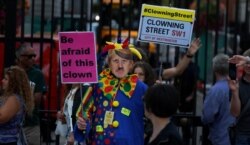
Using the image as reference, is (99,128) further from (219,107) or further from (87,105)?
(219,107)

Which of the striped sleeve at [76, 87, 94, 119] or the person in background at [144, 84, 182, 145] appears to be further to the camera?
the striped sleeve at [76, 87, 94, 119]

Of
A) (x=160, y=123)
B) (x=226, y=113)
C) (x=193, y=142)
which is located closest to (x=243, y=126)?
(x=226, y=113)

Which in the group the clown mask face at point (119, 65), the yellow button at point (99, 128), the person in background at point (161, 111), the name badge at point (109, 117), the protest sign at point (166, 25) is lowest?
the yellow button at point (99, 128)

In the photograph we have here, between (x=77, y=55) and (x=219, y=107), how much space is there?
1967mm

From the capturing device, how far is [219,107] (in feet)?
26.6

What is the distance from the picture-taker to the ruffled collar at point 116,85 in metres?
6.37

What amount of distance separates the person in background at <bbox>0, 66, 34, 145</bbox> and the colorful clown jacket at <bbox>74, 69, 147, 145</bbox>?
1104 mm

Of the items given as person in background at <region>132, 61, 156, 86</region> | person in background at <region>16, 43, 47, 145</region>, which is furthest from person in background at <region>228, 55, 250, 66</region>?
person in background at <region>16, 43, 47, 145</region>

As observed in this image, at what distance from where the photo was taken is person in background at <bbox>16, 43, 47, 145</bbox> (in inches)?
335

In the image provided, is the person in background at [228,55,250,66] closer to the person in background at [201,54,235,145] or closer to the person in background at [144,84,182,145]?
the person in background at [201,54,235,145]

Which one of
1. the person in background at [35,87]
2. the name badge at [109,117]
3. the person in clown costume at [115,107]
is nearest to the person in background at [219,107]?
the person in clown costume at [115,107]

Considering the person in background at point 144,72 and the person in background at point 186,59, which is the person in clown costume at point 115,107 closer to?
the person in background at point 144,72

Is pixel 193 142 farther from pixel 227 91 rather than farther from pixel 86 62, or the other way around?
pixel 86 62

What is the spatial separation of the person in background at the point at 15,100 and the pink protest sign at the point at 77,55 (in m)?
0.72
